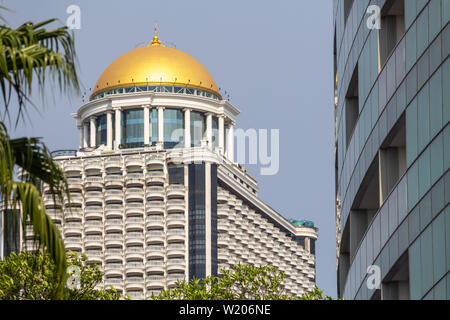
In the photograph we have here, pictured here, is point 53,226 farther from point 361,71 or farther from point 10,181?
point 361,71

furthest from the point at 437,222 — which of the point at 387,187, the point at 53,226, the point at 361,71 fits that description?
the point at 53,226

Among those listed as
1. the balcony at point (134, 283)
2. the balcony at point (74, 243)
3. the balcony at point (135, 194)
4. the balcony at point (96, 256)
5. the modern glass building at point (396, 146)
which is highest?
the balcony at point (135, 194)

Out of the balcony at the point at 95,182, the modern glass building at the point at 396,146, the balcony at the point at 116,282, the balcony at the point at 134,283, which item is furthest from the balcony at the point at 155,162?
the modern glass building at the point at 396,146

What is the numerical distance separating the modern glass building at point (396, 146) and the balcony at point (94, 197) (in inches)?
5020

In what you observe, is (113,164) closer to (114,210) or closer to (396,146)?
(114,210)

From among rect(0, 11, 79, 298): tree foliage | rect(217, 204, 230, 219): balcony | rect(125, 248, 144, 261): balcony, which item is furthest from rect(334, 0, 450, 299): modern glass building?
rect(217, 204, 230, 219): balcony

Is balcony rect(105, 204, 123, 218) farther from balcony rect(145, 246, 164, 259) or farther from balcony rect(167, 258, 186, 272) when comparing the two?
balcony rect(167, 258, 186, 272)

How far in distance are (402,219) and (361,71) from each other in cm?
1507

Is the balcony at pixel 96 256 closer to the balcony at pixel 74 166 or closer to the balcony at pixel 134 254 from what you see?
the balcony at pixel 134 254

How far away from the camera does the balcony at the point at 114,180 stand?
19525cm

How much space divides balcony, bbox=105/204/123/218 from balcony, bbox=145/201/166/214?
4.84 metres

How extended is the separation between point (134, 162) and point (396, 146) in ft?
480

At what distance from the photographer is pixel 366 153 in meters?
56.3

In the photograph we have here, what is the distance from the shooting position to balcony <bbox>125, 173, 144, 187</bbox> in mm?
193750
